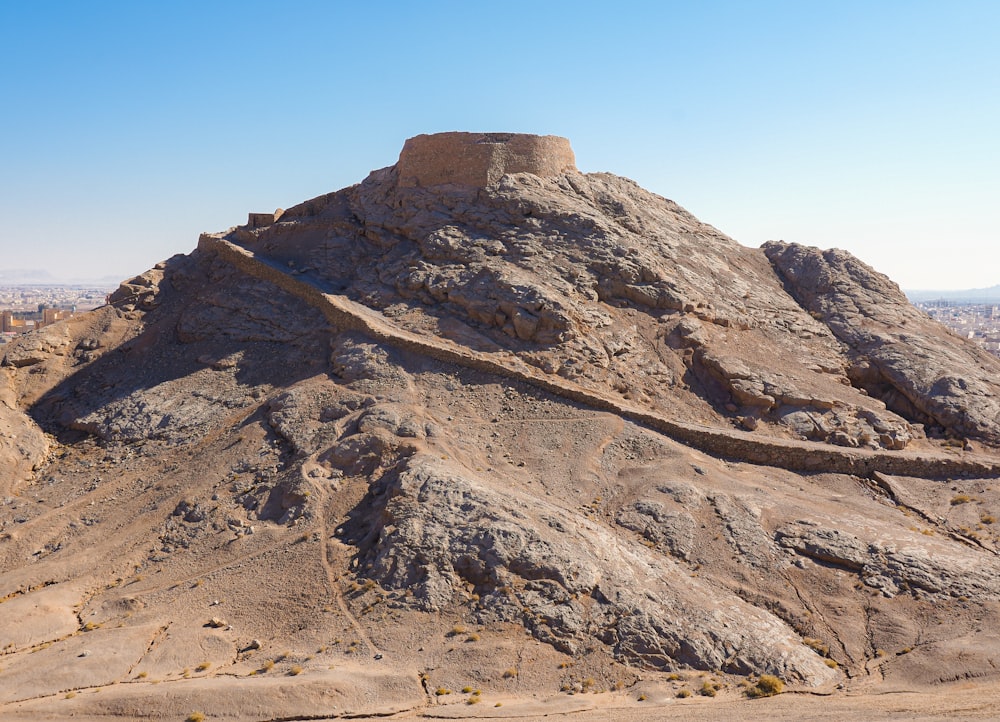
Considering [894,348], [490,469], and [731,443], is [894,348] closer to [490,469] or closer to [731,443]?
[731,443]

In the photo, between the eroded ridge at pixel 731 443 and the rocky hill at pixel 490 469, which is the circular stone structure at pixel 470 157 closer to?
the rocky hill at pixel 490 469

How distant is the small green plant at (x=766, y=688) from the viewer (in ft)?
46.3

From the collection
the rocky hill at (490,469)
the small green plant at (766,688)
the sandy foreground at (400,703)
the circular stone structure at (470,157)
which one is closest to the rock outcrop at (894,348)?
the rocky hill at (490,469)

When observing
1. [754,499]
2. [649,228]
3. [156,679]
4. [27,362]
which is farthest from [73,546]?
[649,228]

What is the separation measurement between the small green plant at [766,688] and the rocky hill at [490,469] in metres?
0.44

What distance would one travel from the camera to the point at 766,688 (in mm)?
14211

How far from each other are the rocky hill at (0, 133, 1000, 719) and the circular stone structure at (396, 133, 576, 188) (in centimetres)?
12

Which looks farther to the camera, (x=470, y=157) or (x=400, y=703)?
(x=470, y=157)

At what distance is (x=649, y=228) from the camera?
106 ft

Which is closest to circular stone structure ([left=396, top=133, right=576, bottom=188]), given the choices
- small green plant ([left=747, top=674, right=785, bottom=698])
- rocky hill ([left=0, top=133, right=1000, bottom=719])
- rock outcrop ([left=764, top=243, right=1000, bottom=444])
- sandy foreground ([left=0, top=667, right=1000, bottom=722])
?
rocky hill ([left=0, top=133, right=1000, bottom=719])

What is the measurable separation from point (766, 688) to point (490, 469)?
9067mm

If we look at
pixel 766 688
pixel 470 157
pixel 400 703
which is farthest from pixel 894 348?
pixel 400 703

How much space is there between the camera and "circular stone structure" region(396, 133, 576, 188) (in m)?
31.4

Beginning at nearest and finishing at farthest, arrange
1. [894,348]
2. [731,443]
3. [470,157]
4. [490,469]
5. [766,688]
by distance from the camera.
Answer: [766,688], [490,469], [731,443], [894,348], [470,157]
